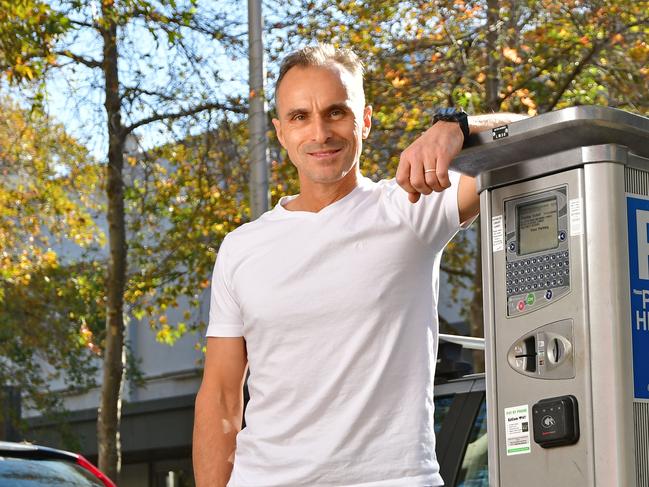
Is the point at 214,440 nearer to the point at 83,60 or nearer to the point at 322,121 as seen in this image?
the point at 322,121

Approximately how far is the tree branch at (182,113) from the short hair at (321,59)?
9800 mm

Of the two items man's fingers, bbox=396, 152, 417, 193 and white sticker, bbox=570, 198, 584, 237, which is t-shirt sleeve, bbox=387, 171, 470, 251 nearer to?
man's fingers, bbox=396, 152, 417, 193

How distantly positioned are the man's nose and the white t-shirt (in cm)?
18

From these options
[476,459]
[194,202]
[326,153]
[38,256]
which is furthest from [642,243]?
[38,256]

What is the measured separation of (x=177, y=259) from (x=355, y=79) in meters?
12.1

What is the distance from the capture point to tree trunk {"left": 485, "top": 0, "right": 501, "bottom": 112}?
11867mm

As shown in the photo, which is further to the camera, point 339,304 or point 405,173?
point 339,304

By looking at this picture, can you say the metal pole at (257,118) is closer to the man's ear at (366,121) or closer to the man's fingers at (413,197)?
the man's ear at (366,121)

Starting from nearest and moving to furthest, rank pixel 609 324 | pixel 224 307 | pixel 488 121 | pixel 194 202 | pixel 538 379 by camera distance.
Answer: pixel 609 324 → pixel 538 379 → pixel 488 121 → pixel 224 307 → pixel 194 202

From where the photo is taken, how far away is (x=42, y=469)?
6.09m

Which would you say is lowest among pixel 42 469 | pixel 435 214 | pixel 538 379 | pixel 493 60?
pixel 42 469

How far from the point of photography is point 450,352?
512cm

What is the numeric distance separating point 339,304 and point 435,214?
31 centimetres

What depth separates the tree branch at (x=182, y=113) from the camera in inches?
525
